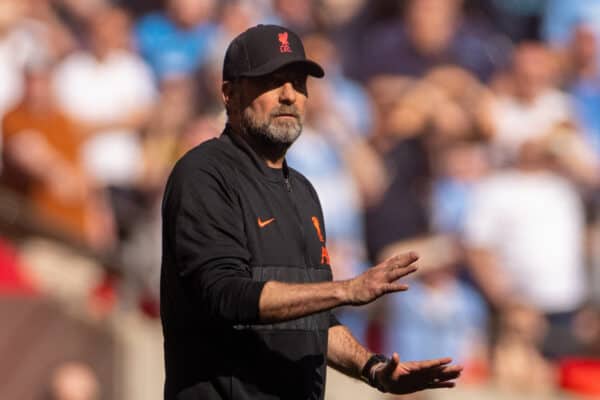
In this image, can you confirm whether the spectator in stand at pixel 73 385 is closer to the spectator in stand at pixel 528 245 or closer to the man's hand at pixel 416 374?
the spectator in stand at pixel 528 245

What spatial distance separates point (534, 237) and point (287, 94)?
19.5 feet

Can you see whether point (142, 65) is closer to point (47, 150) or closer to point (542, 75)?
point (47, 150)

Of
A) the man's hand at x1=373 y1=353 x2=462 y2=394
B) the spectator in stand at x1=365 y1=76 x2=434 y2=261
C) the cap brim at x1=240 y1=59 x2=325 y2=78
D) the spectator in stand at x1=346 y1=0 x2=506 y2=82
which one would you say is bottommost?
the man's hand at x1=373 y1=353 x2=462 y2=394

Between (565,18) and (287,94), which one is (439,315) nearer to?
(565,18)

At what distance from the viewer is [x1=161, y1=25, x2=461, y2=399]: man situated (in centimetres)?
378

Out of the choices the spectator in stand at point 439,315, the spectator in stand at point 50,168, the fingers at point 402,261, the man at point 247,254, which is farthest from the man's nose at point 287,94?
the spectator in stand at point 50,168

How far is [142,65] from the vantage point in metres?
10.8

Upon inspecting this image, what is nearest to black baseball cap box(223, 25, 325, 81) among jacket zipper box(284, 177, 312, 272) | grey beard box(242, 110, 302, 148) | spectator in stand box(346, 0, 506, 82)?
grey beard box(242, 110, 302, 148)

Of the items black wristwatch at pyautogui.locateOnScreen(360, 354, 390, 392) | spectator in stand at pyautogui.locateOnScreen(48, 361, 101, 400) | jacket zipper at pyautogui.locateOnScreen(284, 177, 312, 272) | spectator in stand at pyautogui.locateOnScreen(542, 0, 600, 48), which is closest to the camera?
jacket zipper at pyautogui.locateOnScreen(284, 177, 312, 272)

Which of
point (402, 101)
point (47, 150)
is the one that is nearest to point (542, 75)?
point (402, 101)

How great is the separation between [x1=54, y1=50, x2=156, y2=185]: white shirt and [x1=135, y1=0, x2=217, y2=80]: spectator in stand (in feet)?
0.54

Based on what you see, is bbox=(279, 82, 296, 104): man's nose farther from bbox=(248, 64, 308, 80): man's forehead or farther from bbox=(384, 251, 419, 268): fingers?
bbox=(384, 251, 419, 268): fingers

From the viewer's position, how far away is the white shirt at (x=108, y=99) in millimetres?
10281

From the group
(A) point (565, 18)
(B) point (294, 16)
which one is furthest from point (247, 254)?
(A) point (565, 18)
